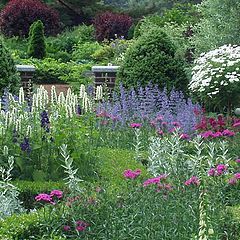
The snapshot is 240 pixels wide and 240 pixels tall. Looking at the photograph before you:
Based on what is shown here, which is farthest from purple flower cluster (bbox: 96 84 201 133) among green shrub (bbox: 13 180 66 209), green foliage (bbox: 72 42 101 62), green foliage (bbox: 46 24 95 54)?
green foliage (bbox: 46 24 95 54)

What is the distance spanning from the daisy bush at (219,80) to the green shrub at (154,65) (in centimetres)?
36

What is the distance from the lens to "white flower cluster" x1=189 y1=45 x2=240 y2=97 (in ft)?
34.6

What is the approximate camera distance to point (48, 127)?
6980 millimetres

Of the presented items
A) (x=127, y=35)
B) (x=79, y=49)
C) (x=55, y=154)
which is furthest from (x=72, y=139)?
(x=127, y=35)

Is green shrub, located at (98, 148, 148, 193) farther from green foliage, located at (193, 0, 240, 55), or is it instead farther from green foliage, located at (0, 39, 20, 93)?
green foliage, located at (193, 0, 240, 55)

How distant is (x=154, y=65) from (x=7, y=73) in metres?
2.28

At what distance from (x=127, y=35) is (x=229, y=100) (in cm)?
1160

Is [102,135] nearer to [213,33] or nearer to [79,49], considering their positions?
[213,33]

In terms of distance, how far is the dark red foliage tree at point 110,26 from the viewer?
21.4 meters

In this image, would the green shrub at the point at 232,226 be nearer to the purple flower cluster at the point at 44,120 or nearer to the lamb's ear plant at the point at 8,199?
the lamb's ear plant at the point at 8,199

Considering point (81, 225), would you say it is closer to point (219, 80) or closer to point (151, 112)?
point (151, 112)

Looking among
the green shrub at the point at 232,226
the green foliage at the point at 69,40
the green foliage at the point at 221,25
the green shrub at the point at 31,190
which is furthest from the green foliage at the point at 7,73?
the green foliage at the point at 69,40

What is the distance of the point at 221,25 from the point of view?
12.5 m

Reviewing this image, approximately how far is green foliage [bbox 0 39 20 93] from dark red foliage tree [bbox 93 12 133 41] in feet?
34.8
